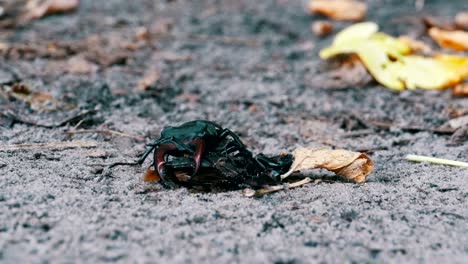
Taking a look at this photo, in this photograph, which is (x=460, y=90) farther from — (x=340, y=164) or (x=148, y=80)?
(x=148, y=80)

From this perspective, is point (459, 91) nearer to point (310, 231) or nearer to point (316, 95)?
point (316, 95)

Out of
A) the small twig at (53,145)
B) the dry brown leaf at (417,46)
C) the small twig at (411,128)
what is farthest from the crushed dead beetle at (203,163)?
the dry brown leaf at (417,46)

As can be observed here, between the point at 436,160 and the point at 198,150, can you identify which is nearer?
the point at 198,150

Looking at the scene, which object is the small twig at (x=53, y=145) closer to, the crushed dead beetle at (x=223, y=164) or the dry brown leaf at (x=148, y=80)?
the crushed dead beetle at (x=223, y=164)

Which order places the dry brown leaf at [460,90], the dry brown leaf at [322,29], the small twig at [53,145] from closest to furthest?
the small twig at [53,145] < the dry brown leaf at [460,90] < the dry brown leaf at [322,29]

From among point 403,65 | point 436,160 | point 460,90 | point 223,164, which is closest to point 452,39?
point 403,65

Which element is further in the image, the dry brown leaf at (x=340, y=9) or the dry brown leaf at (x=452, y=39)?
the dry brown leaf at (x=340, y=9)

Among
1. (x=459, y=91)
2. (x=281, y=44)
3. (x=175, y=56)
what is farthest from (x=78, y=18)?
(x=459, y=91)
